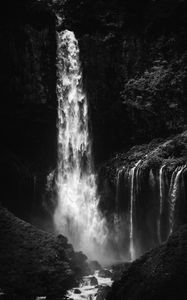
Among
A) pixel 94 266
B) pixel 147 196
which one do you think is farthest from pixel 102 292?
pixel 147 196

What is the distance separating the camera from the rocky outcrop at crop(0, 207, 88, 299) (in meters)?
15.1

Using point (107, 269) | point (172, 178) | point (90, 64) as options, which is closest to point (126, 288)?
point (107, 269)

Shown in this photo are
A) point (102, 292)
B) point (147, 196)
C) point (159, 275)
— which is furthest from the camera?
point (147, 196)

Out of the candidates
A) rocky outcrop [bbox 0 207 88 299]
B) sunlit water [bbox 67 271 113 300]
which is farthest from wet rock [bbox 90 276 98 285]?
rocky outcrop [bbox 0 207 88 299]

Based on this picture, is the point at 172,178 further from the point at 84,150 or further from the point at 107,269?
the point at 84,150

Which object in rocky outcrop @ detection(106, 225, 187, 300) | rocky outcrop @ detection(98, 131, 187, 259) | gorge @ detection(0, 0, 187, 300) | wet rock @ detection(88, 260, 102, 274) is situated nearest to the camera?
rocky outcrop @ detection(106, 225, 187, 300)

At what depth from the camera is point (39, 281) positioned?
1524 centimetres

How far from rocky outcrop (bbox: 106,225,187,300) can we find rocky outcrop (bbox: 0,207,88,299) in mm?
3836

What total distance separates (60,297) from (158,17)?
16.5m

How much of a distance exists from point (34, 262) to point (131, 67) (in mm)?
13633

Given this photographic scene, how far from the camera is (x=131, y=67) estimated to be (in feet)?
84.0

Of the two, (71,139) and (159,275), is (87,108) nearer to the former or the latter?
(71,139)

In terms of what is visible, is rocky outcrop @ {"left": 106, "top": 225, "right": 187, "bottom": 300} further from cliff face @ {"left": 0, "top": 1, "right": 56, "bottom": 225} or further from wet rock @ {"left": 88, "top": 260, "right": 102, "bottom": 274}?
cliff face @ {"left": 0, "top": 1, "right": 56, "bottom": 225}

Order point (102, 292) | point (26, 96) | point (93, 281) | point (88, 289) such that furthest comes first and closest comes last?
point (26, 96)
point (93, 281)
point (88, 289)
point (102, 292)
